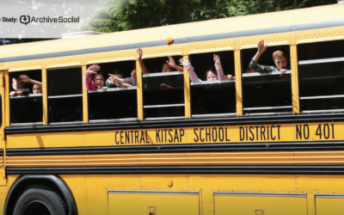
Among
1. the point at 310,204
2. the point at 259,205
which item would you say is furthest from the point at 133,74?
the point at 310,204

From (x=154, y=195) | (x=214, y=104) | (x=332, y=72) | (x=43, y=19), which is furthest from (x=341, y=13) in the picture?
(x=43, y=19)

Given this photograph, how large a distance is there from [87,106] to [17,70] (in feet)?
4.16

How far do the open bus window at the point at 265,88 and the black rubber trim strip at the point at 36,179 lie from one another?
8.51 ft

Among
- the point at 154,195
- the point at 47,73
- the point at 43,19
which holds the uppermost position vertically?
the point at 43,19

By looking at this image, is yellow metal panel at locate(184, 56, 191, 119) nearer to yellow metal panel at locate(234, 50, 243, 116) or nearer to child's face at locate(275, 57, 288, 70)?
yellow metal panel at locate(234, 50, 243, 116)

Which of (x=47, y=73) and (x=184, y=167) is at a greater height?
(x=47, y=73)

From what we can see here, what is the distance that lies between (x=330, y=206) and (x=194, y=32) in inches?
96.6

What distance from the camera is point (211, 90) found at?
6082 millimetres

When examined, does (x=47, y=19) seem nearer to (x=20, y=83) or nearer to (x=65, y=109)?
(x=20, y=83)

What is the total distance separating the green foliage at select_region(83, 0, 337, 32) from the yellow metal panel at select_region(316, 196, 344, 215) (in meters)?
7.62

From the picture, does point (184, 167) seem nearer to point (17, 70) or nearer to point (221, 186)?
point (221, 186)

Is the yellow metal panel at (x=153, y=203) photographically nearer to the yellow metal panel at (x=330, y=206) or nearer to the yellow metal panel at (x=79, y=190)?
the yellow metal panel at (x=79, y=190)

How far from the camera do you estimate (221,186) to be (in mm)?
5961

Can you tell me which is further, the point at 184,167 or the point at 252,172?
the point at 184,167
